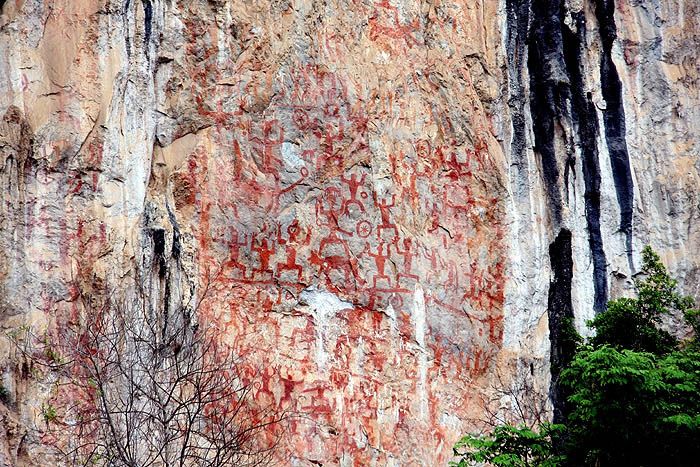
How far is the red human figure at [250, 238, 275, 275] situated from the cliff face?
25 millimetres

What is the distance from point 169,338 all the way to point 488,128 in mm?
4649

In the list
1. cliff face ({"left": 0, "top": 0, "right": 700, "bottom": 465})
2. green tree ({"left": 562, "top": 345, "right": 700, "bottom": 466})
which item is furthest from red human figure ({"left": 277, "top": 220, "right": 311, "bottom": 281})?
green tree ({"left": 562, "top": 345, "right": 700, "bottom": 466})

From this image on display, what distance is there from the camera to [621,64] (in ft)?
38.0

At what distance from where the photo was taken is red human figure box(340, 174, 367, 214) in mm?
10125

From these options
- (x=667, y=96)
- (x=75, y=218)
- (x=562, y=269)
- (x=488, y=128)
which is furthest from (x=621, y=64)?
(x=75, y=218)

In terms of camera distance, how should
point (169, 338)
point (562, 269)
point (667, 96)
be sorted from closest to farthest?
point (169, 338)
point (562, 269)
point (667, 96)

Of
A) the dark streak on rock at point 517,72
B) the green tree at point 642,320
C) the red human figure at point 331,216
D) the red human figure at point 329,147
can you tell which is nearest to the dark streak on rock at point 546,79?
the dark streak on rock at point 517,72

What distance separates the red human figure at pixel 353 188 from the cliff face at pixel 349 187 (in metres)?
0.05

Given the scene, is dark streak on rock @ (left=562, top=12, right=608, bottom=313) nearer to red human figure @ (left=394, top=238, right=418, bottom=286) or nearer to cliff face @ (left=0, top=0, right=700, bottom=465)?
cliff face @ (left=0, top=0, right=700, bottom=465)

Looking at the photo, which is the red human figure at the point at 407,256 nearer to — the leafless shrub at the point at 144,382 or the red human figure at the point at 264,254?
the red human figure at the point at 264,254

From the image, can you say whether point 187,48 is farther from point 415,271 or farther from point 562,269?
point 562,269

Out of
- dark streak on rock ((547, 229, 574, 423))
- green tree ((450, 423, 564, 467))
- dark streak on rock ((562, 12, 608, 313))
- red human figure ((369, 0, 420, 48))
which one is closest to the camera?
green tree ((450, 423, 564, 467))

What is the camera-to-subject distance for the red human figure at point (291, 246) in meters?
9.80

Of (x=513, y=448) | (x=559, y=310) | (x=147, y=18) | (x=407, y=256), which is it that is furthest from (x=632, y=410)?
(x=147, y=18)
